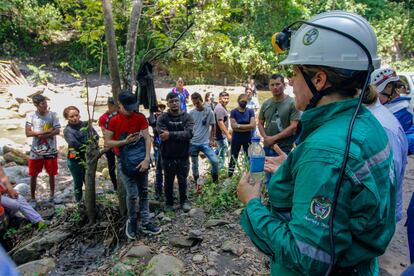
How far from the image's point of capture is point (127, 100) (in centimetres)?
433

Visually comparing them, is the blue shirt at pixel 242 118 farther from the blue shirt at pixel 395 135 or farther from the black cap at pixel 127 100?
the blue shirt at pixel 395 135

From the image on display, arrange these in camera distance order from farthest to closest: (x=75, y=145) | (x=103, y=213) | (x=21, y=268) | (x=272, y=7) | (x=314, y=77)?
1. (x=272, y=7)
2. (x=75, y=145)
3. (x=103, y=213)
4. (x=21, y=268)
5. (x=314, y=77)

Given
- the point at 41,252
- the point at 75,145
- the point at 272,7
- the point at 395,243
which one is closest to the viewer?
the point at 395,243

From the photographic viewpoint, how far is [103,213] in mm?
5043

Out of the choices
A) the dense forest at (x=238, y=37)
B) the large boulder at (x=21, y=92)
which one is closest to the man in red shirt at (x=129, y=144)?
the large boulder at (x=21, y=92)

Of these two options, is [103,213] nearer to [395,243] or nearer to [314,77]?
[395,243]

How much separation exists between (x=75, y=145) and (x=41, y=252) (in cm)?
167

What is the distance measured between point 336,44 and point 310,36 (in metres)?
0.12

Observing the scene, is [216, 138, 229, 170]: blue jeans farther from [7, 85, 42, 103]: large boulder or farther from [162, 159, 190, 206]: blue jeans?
[7, 85, 42, 103]: large boulder

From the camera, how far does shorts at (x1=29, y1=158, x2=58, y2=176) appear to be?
6070mm

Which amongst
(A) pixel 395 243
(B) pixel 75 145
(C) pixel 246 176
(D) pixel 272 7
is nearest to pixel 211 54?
(D) pixel 272 7

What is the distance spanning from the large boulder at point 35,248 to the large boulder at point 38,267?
1.29 feet

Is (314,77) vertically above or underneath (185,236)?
above

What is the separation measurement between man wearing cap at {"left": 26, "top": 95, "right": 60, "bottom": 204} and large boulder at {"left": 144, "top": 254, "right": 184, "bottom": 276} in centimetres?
328
